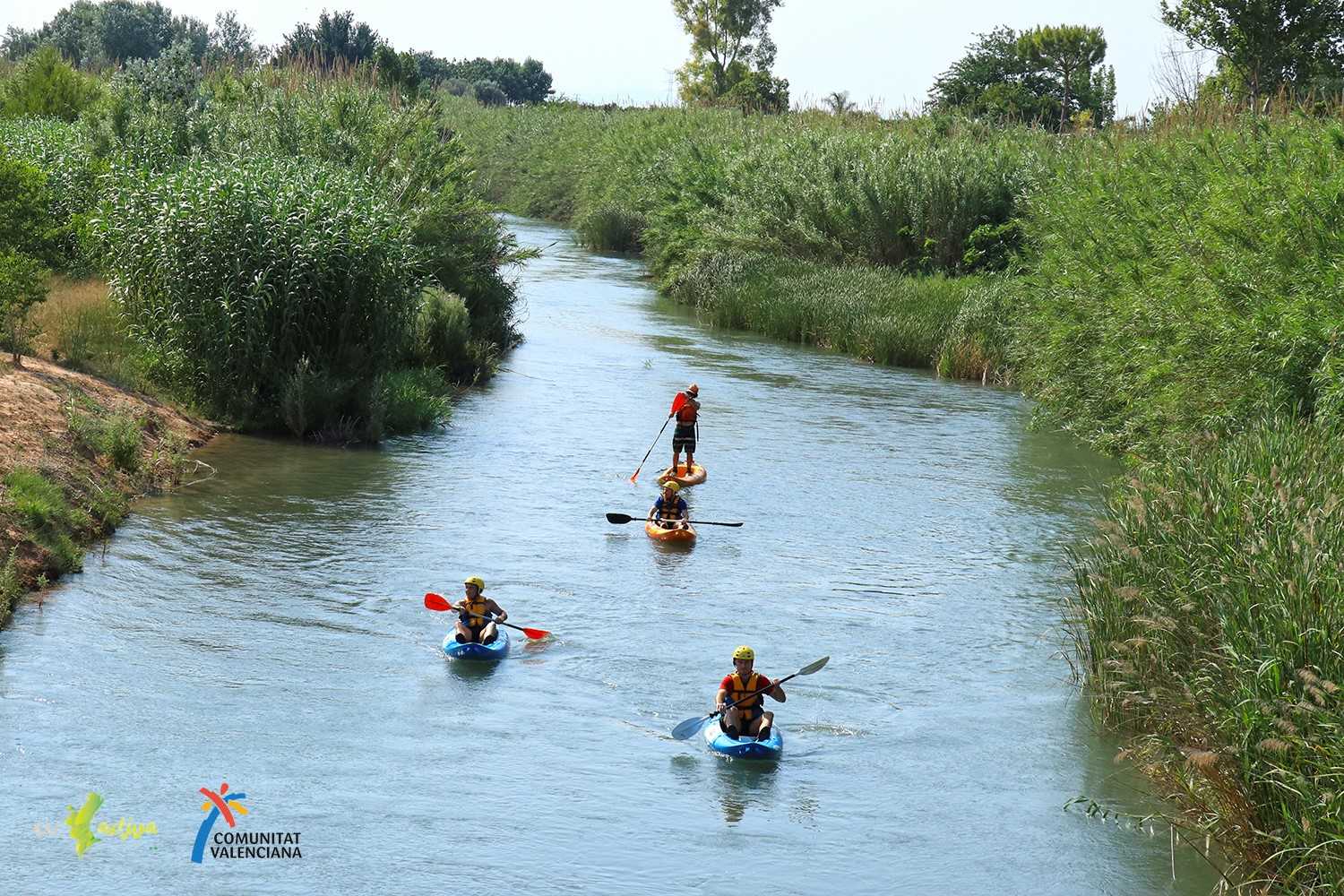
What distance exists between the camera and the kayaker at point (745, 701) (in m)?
12.6

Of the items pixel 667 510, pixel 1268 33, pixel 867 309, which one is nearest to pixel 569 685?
pixel 667 510

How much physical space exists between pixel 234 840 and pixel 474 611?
173 inches

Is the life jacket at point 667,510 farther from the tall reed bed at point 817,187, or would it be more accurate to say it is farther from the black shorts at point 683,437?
the tall reed bed at point 817,187

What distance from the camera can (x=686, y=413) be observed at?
22375mm

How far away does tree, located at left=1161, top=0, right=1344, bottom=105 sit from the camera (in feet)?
129

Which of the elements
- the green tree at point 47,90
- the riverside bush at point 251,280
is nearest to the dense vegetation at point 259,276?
the riverside bush at point 251,280

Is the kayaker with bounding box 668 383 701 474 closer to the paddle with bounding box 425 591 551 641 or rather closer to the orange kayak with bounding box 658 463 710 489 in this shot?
the orange kayak with bounding box 658 463 710 489

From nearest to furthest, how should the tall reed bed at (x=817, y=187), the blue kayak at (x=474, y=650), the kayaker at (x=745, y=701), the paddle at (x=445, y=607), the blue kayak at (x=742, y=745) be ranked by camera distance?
the blue kayak at (x=742, y=745) → the kayaker at (x=745, y=701) → the blue kayak at (x=474, y=650) → the paddle at (x=445, y=607) → the tall reed bed at (x=817, y=187)

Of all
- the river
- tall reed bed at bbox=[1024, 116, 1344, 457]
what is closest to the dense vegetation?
the river

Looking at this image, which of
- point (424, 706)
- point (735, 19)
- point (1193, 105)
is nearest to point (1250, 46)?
point (1193, 105)

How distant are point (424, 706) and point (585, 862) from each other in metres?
3.23

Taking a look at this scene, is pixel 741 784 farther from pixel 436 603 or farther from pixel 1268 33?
pixel 1268 33

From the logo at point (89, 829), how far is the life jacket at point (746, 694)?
4601 millimetres

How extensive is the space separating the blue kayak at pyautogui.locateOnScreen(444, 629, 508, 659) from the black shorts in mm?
8217
